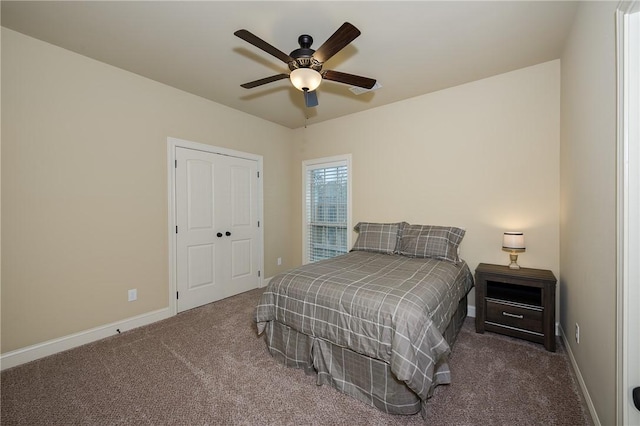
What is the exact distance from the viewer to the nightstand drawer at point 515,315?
238cm

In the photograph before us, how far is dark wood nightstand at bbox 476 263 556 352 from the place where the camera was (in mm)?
2322

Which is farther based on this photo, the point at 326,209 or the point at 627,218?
the point at 326,209

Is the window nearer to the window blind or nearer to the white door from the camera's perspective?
the window blind

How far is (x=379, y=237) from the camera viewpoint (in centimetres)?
336

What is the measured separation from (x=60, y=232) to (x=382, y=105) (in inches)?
153

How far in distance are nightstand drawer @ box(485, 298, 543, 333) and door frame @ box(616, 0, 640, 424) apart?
135 cm

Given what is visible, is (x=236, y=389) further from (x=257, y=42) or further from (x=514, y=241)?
(x=514, y=241)

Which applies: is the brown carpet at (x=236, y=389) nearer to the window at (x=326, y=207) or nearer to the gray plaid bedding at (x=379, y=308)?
the gray plaid bedding at (x=379, y=308)

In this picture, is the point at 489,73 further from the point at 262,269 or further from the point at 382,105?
the point at 262,269

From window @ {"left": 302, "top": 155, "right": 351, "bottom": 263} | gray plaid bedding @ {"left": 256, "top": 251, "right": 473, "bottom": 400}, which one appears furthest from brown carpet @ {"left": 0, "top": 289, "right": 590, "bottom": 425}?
window @ {"left": 302, "top": 155, "right": 351, "bottom": 263}

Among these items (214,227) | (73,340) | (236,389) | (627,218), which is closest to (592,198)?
(627,218)

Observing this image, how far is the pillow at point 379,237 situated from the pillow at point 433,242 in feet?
0.36

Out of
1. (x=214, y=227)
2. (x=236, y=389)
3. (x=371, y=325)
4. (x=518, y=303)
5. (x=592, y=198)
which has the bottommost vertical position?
(x=236, y=389)

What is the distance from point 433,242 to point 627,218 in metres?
1.84
